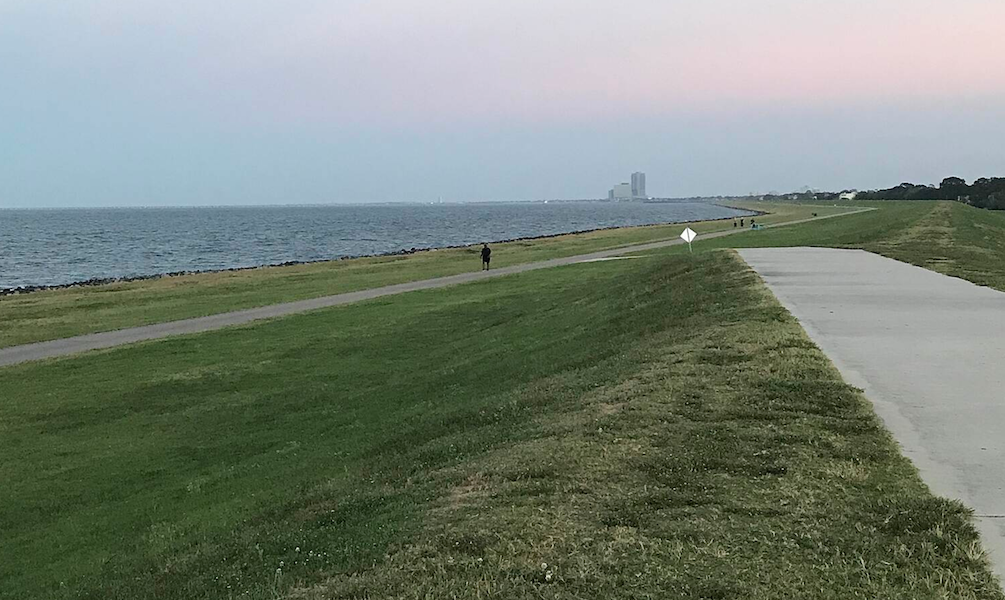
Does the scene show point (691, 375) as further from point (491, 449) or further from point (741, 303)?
point (741, 303)

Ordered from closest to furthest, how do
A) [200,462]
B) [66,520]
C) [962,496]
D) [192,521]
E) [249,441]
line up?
[962,496] → [192,521] → [66,520] → [200,462] → [249,441]

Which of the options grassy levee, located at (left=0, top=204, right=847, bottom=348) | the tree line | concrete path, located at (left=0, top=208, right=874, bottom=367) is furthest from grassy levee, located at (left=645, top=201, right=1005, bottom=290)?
the tree line

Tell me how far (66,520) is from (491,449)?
15.6ft

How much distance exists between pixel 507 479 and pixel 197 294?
92.6 ft

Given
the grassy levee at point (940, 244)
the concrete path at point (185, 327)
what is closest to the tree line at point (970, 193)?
the grassy levee at point (940, 244)

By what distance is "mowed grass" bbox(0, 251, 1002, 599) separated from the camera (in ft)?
14.6

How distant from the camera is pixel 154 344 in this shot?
63.5 ft

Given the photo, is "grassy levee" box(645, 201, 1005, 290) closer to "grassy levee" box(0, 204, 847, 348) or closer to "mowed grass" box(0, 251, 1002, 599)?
"mowed grass" box(0, 251, 1002, 599)

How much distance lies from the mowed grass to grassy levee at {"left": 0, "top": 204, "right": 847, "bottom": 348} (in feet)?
28.8

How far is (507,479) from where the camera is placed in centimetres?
597

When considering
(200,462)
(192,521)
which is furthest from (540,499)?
(200,462)

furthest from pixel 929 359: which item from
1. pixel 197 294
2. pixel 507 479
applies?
pixel 197 294

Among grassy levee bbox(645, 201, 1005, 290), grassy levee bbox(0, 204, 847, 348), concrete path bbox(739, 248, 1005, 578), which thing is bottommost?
grassy levee bbox(0, 204, 847, 348)

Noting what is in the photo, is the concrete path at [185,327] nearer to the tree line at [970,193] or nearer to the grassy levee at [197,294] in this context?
the grassy levee at [197,294]
